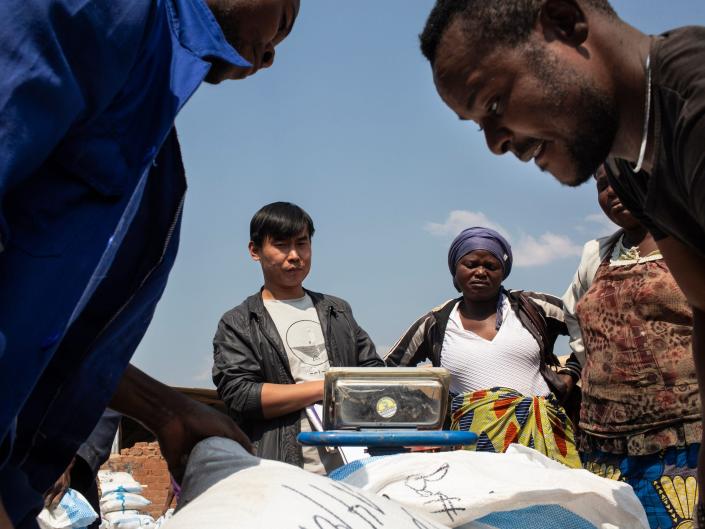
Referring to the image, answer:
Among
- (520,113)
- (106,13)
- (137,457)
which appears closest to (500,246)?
(520,113)

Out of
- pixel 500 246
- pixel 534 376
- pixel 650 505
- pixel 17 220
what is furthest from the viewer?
pixel 500 246

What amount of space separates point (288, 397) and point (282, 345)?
31 centimetres

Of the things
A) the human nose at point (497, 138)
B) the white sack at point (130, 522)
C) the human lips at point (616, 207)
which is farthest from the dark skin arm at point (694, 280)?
the white sack at point (130, 522)

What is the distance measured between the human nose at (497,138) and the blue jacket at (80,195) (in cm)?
64

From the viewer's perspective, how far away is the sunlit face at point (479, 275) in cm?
442

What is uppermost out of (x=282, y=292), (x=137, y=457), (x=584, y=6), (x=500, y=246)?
(x=584, y=6)

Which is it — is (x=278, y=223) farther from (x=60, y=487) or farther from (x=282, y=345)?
(x=60, y=487)

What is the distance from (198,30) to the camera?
4.88 ft

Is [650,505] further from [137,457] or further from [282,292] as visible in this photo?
[137,457]

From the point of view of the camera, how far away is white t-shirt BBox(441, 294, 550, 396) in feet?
13.1

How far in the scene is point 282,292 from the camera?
4059 mm

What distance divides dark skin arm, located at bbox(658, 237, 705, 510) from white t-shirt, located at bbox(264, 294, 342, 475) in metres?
1.86

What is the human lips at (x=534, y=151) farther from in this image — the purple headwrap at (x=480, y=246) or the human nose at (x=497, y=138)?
the purple headwrap at (x=480, y=246)

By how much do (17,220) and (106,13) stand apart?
0.32 m
